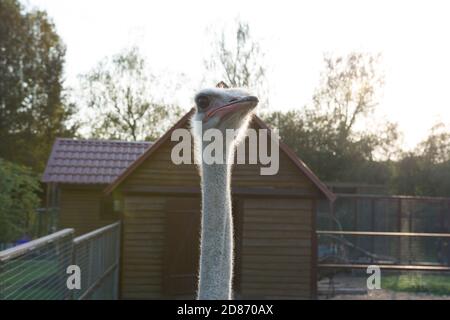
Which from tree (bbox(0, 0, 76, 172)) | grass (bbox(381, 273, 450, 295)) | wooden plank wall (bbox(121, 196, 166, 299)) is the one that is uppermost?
tree (bbox(0, 0, 76, 172))

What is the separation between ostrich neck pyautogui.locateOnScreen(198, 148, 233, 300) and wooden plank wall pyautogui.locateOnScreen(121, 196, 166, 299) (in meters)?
6.99

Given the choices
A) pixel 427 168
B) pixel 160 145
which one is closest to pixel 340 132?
pixel 427 168

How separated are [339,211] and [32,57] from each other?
1663 cm

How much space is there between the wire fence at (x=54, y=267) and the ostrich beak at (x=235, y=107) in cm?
154

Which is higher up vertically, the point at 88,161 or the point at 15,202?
the point at 88,161

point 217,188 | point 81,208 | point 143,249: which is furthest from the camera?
point 81,208

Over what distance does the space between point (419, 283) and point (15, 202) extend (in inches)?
354

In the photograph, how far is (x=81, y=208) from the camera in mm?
13422

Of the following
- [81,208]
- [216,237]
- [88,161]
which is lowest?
[81,208]

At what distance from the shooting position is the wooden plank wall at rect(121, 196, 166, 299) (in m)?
9.71

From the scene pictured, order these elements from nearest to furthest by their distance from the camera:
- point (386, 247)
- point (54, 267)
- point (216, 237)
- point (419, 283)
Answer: point (216, 237)
point (54, 267)
point (419, 283)
point (386, 247)

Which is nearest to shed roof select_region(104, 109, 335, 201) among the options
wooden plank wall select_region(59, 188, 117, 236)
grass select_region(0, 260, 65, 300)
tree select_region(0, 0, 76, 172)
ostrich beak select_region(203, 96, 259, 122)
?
wooden plank wall select_region(59, 188, 117, 236)

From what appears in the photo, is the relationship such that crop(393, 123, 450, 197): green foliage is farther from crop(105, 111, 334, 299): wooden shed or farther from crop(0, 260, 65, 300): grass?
crop(0, 260, 65, 300): grass

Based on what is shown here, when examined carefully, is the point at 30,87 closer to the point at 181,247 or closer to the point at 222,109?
the point at 181,247
